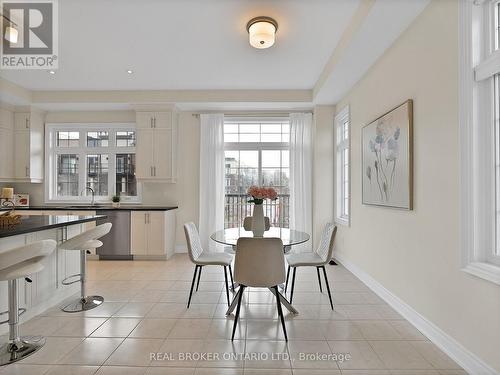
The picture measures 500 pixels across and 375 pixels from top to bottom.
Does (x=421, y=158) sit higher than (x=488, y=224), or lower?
higher

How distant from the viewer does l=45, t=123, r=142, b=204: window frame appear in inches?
215

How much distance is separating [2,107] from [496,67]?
6722mm

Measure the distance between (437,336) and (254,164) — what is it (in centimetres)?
394

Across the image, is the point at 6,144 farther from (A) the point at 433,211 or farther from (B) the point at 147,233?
(A) the point at 433,211

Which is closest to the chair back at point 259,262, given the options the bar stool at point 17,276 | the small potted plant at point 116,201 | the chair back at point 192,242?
the chair back at point 192,242

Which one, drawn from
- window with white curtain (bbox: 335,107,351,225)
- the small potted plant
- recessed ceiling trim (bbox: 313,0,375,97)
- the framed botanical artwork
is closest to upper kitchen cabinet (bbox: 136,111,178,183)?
the small potted plant

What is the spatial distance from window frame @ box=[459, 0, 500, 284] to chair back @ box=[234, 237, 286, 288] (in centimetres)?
130

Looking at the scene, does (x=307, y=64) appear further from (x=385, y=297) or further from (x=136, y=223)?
(x=136, y=223)

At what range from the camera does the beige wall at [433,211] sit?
1870 mm

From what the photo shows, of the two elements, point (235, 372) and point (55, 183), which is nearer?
point (235, 372)

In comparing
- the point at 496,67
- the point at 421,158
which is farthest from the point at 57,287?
the point at 496,67

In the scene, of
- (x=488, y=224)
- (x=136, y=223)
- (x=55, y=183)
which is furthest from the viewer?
(x=55, y=183)

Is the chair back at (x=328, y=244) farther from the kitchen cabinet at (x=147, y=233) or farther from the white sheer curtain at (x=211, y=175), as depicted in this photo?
the kitchen cabinet at (x=147, y=233)

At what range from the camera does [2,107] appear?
4.96 m
